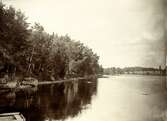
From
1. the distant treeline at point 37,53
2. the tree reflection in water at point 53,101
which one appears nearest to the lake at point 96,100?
the tree reflection in water at point 53,101

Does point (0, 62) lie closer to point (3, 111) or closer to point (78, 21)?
point (3, 111)

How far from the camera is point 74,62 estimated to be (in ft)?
13.0

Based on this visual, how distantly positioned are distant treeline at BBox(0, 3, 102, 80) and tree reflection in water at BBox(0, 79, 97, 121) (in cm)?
16

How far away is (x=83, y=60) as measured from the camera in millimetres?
4012

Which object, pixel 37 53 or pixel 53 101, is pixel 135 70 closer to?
pixel 53 101

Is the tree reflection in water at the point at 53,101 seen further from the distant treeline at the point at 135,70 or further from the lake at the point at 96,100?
the distant treeline at the point at 135,70

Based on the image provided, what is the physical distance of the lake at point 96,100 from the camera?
11.8ft

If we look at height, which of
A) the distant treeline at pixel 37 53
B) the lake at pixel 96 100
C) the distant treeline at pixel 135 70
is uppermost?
the distant treeline at pixel 37 53

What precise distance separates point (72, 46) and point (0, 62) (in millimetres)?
959

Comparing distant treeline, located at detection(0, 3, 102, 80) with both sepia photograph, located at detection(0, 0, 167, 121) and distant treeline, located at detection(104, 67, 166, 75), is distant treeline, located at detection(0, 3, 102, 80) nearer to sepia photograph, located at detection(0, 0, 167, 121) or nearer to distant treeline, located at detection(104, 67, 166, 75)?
sepia photograph, located at detection(0, 0, 167, 121)

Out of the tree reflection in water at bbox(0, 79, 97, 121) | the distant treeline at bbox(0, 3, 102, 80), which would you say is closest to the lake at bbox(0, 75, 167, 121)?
the tree reflection in water at bbox(0, 79, 97, 121)

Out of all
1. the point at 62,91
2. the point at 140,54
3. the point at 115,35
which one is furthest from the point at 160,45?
the point at 62,91

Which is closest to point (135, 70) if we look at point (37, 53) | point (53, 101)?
point (53, 101)

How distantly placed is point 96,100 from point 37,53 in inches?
39.6
